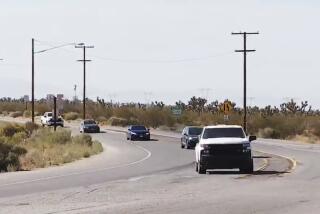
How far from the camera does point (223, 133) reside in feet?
102

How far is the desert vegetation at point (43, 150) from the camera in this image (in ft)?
132

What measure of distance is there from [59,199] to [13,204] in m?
1.50

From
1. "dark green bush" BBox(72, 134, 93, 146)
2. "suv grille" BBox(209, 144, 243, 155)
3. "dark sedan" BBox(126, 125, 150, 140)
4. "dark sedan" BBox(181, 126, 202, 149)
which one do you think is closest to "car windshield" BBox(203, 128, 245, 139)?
"suv grille" BBox(209, 144, 243, 155)

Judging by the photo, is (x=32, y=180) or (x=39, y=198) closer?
(x=39, y=198)

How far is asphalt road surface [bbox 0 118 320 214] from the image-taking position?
59.8 feet

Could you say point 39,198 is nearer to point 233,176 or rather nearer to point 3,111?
point 233,176

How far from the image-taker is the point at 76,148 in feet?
176

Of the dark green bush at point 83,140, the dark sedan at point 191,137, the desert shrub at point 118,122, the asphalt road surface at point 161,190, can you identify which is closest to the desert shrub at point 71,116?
the desert shrub at point 118,122

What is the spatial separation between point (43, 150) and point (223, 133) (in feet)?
79.4

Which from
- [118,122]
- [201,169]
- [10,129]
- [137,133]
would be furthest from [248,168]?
[118,122]

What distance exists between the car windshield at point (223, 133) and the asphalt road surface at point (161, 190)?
1.45 meters

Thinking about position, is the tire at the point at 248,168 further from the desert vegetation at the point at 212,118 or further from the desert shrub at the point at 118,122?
the desert shrub at the point at 118,122

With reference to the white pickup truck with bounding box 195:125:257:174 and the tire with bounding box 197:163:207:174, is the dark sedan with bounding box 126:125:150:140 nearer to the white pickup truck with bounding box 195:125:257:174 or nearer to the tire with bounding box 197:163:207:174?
the tire with bounding box 197:163:207:174

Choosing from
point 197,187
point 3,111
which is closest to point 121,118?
point 3,111
